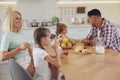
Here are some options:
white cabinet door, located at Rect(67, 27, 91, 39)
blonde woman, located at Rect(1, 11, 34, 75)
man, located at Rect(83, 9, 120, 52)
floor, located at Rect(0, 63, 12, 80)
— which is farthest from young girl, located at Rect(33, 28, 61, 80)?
white cabinet door, located at Rect(67, 27, 91, 39)

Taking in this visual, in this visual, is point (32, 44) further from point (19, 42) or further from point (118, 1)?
point (118, 1)

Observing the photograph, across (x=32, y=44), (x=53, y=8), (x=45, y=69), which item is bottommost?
(x=45, y=69)

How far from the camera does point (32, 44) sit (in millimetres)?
2914

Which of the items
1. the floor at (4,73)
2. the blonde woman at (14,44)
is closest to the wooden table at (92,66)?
the blonde woman at (14,44)

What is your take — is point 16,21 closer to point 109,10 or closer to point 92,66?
point 92,66

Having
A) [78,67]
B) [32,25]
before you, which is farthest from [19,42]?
[32,25]

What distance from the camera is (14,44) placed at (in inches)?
116

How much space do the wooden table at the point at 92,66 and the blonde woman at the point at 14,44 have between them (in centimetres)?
49

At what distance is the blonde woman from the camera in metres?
2.79

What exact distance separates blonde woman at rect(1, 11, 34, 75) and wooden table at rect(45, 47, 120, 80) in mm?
491

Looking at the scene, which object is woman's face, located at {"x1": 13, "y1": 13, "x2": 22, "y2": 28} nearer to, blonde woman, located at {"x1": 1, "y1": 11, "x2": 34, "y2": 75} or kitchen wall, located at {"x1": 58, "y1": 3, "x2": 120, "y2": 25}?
blonde woman, located at {"x1": 1, "y1": 11, "x2": 34, "y2": 75}

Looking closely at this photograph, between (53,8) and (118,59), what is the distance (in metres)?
4.08

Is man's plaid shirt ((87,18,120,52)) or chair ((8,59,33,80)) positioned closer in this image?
chair ((8,59,33,80))

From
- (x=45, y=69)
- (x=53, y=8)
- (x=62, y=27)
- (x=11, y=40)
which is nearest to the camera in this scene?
(x=45, y=69)
